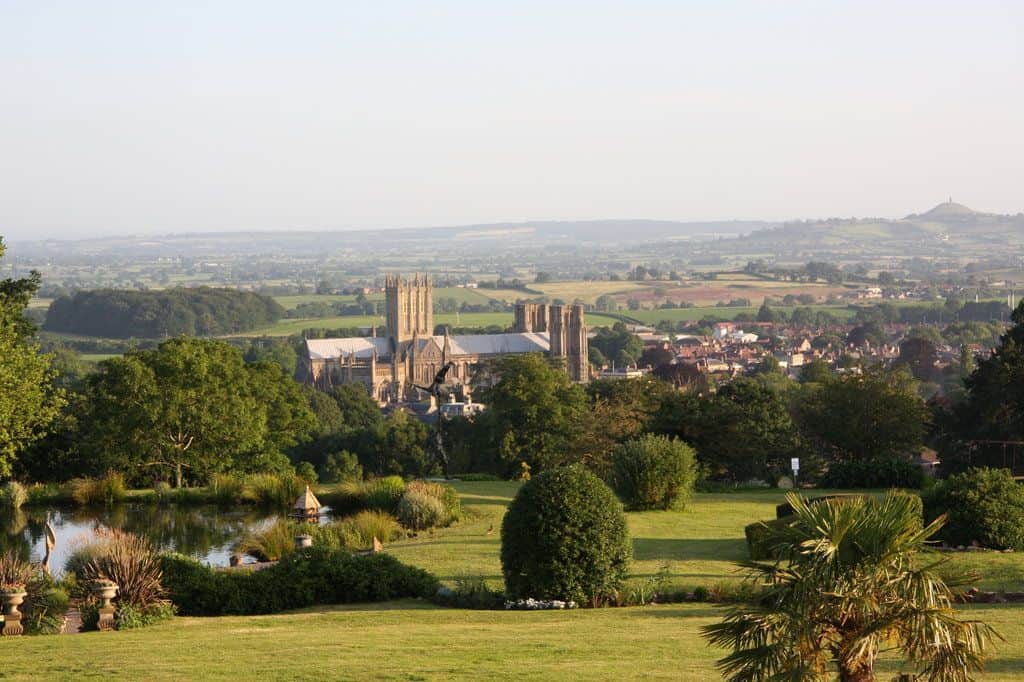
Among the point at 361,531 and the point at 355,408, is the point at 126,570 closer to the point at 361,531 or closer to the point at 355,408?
the point at 361,531

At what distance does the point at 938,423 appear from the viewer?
38.0 m

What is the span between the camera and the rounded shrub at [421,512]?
20.3 meters

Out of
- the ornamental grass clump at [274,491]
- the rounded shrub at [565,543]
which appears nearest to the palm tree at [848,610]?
the rounded shrub at [565,543]

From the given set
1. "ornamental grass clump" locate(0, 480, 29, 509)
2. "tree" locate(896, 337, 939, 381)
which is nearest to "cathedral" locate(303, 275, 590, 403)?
"tree" locate(896, 337, 939, 381)

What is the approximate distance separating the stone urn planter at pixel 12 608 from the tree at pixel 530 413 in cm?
2533

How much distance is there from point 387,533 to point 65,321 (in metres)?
150

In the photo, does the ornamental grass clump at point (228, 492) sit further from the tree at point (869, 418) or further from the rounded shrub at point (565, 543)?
the tree at point (869, 418)

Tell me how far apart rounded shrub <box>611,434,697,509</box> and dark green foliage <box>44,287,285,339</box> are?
443 ft

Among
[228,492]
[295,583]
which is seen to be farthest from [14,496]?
[295,583]

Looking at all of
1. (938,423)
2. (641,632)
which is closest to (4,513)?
(641,632)

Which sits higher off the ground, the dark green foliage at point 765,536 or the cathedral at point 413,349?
the dark green foliage at point 765,536

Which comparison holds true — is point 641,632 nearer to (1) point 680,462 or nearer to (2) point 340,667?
(2) point 340,667

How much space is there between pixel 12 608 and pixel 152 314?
151 m

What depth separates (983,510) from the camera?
16125 mm
